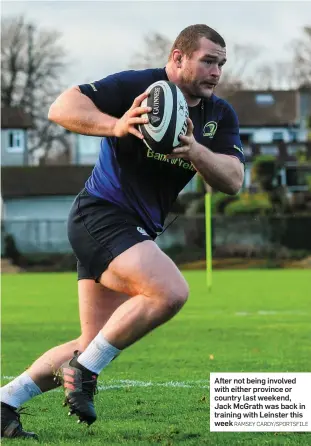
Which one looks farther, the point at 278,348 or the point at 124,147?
the point at 278,348

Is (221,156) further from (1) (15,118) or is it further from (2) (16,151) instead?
(2) (16,151)

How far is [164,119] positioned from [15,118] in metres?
60.9

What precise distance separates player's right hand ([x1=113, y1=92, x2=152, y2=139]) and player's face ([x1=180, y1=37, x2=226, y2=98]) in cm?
44

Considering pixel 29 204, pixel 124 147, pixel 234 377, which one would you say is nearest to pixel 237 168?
pixel 124 147

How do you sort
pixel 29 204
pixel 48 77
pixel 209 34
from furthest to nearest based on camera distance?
pixel 48 77 < pixel 29 204 < pixel 209 34

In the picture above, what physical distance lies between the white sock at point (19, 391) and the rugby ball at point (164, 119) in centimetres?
163

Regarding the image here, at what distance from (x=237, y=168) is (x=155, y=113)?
2.70ft

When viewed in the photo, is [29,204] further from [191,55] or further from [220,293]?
[191,55]

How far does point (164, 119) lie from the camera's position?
5.58m

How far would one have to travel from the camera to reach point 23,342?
1279 cm

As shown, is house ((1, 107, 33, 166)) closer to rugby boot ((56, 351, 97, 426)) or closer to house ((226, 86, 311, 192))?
house ((226, 86, 311, 192))

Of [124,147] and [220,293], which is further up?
[124,147]

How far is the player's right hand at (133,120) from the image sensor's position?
18.5 feet

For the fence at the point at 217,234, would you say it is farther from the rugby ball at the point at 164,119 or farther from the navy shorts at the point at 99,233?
the rugby ball at the point at 164,119
